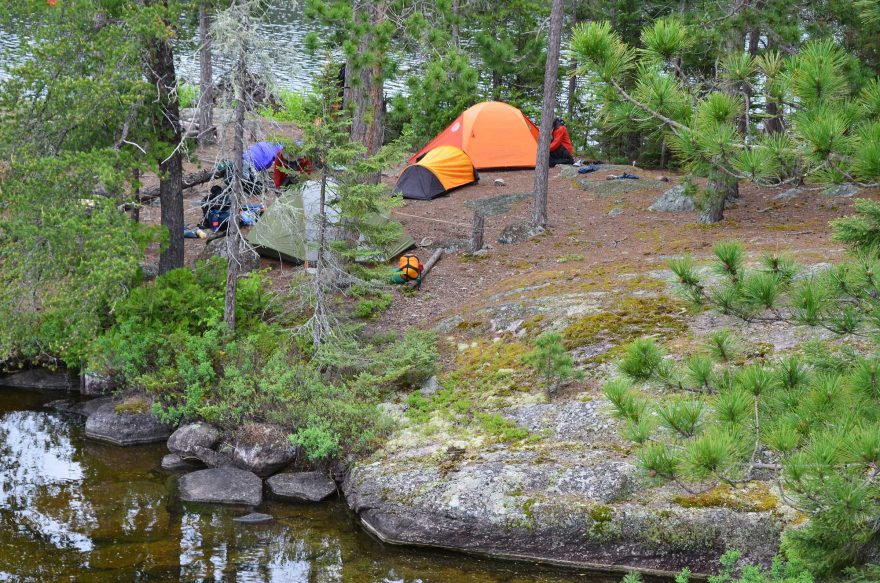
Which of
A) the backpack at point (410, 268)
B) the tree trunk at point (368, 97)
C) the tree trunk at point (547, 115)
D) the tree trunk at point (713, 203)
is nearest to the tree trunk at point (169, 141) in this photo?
the tree trunk at point (368, 97)

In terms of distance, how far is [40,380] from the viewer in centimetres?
1391

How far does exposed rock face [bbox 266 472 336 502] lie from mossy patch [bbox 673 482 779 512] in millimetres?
4266

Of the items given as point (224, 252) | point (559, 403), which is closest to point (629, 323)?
point (559, 403)

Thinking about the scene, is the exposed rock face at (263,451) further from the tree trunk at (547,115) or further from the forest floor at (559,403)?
the tree trunk at (547,115)

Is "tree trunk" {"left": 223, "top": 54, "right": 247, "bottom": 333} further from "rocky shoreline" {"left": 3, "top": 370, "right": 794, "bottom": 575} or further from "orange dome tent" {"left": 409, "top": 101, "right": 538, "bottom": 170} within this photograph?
"orange dome tent" {"left": 409, "top": 101, "right": 538, "bottom": 170}

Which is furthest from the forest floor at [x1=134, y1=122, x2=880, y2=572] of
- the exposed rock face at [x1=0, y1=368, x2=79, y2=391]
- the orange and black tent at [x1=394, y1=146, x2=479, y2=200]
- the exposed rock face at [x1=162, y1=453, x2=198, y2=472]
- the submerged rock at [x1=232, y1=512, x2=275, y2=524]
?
the exposed rock face at [x1=0, y1=368, x2=79, y2=391]

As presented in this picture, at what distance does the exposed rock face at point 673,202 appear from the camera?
17.4m

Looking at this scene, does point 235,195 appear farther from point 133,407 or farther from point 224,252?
point 224,252

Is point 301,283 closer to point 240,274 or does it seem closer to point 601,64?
point 240,274

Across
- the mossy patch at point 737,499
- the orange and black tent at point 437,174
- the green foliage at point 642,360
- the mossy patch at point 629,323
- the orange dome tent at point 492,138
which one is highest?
the orange dome tent at point 492,138

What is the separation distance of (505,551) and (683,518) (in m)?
1.90

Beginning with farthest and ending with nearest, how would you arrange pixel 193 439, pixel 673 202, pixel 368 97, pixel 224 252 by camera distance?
pixel 673 202
pixel 224 252
pixel 368 97
pixel 193 439

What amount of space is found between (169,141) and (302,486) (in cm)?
636

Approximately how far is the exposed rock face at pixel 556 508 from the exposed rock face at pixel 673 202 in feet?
27.5
